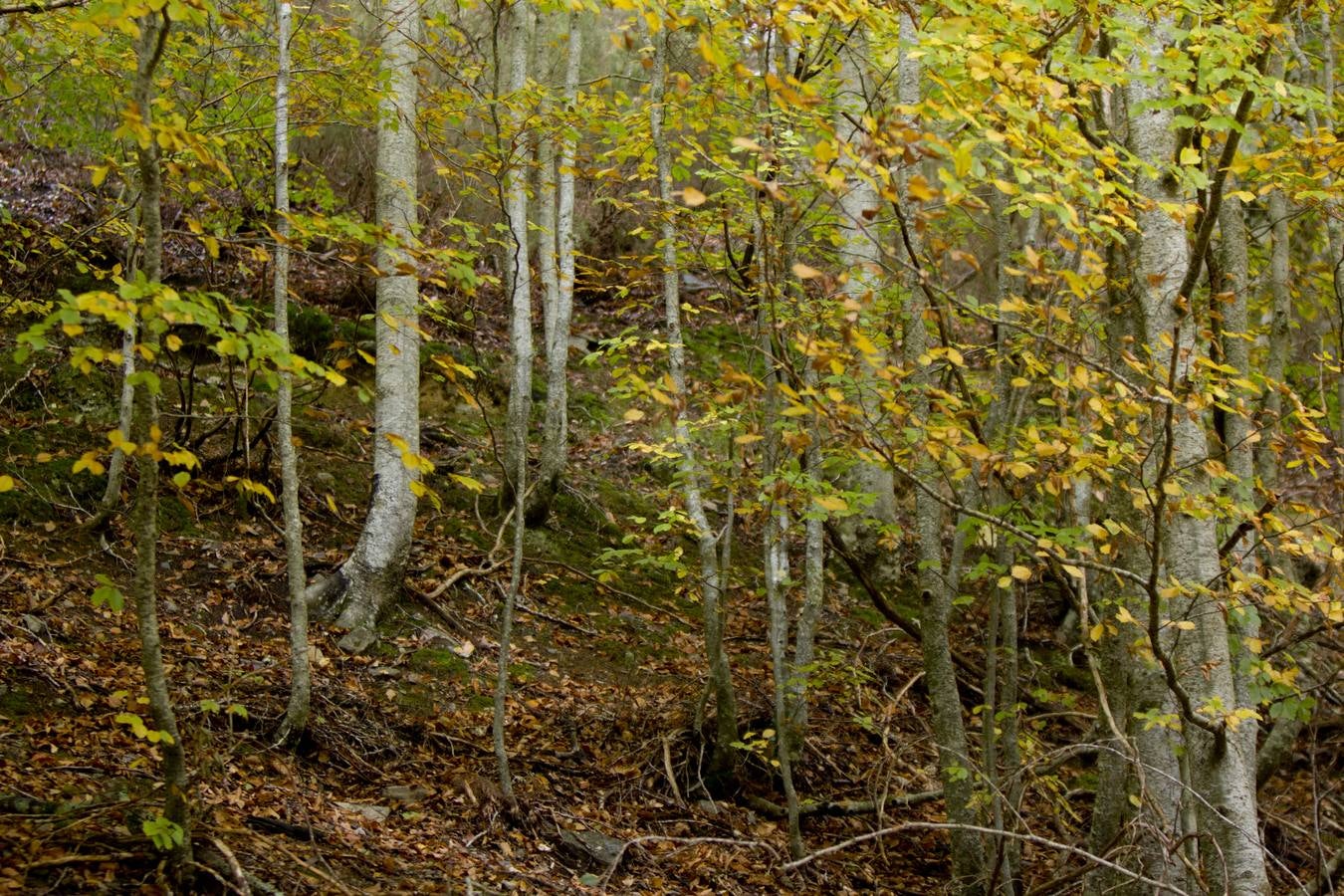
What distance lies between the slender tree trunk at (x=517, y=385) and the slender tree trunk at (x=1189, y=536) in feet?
9.65

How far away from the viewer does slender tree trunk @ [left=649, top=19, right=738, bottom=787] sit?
5539 mm

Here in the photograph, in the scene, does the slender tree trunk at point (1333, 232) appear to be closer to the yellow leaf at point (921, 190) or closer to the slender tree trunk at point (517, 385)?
the yellow leaf at point (921, 190)

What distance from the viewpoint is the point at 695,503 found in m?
5.60

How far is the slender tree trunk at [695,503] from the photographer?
→ 5.54m

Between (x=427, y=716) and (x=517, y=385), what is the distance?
7.39 ft

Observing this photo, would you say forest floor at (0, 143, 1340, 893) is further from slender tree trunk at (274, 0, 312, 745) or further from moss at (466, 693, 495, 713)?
slender tree trunk at (274, 0, 312, 745)

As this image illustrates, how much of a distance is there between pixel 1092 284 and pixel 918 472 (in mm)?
1084

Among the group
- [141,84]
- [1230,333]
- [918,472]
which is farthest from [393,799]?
[1230,333]

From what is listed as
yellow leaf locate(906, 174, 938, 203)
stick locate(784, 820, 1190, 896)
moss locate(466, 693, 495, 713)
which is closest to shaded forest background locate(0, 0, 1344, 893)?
yellow leaf locate(906, 174, 938, 203)

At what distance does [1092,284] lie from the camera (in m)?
4.07

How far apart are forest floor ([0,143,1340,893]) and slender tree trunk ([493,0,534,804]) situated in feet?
1.34

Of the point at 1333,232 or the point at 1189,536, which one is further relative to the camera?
the point at 1333,232

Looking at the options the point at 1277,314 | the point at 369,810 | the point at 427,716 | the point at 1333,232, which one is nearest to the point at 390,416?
the point at 427,716

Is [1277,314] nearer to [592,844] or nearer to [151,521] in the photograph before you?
[592,844]
